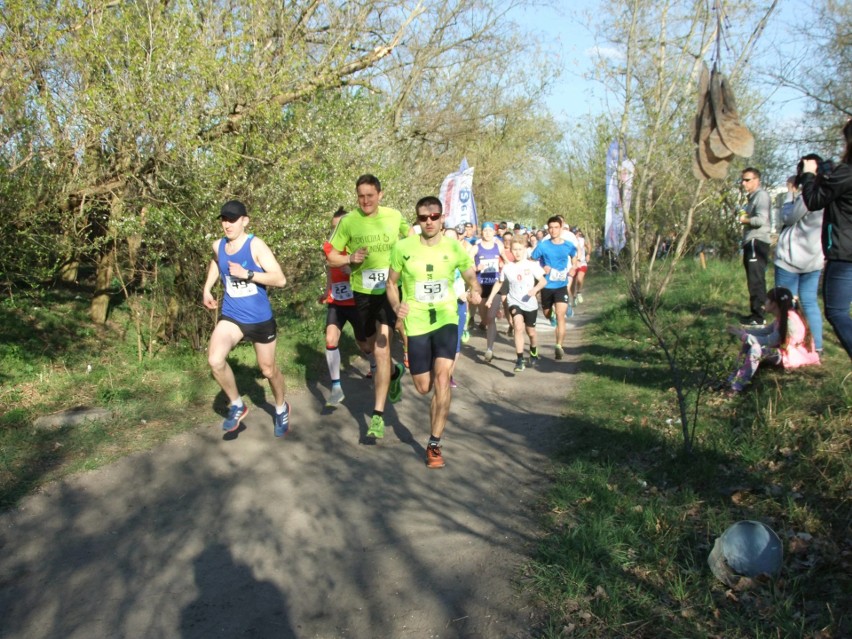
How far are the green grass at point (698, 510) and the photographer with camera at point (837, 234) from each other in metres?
0.85

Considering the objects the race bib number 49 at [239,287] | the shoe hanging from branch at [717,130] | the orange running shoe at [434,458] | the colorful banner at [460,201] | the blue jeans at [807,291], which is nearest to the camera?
the shoe hanging from branch at [717,130]

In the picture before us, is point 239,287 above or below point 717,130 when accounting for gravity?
below

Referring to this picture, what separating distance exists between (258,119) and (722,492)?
633cm

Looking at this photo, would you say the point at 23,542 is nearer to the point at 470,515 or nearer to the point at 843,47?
A: the point at 470,515

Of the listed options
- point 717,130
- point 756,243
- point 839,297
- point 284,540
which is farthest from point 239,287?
point 756,243

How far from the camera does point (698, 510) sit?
4402mm

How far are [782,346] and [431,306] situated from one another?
11.0 ft

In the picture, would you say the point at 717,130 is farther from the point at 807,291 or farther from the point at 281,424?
the point at 281,424

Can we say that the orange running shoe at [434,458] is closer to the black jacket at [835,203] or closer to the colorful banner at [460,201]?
the black jacket at [835,203]

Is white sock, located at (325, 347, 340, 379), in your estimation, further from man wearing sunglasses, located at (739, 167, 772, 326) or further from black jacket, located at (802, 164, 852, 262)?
man wearing sunglasses, located at (739, 167, 772, 326)

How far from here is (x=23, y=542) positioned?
4215mm

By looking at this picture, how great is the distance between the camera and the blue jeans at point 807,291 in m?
6.50

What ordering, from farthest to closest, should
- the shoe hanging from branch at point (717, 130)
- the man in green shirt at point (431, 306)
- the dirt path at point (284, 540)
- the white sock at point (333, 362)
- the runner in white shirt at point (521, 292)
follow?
the runner in white shirt at point (521, 292) < the white sock at point (333, 362) < the man in green shirt at point (431, 306) < the shoe hanging from branch at point (717, 130) < the dirt path at point (284, 540)

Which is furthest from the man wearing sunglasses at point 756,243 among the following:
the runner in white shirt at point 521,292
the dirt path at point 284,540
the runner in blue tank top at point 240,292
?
the runner in blue tank top at point 240,292
